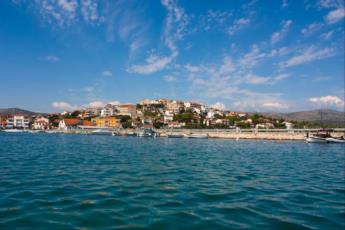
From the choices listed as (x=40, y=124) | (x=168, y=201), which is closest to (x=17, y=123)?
(x=40, y=124)

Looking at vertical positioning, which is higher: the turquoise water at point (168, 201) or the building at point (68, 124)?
the building at point (68, 124)

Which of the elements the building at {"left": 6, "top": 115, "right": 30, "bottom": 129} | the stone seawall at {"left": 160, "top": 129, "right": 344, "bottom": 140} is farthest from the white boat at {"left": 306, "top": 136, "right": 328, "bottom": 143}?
the building at {"left": 6, "top": 115, "right": 30, "bottom": 129}

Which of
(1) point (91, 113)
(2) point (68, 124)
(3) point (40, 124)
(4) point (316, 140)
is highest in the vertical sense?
(1) point (91, 113)

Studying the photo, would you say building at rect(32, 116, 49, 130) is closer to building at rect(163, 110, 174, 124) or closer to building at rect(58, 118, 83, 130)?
building at rect(58, 118, 83, 130)

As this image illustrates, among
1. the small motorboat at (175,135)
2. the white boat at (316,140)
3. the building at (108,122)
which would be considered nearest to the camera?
the white boat at (316,140)

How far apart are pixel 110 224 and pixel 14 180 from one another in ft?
24.9

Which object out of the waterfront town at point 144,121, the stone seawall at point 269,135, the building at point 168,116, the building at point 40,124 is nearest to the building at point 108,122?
the waterfront town at point 144,121

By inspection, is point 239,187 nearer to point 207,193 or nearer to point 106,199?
point 207,193

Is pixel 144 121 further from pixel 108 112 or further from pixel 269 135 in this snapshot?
pixel 269 135

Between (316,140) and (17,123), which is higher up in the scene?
(17,123)

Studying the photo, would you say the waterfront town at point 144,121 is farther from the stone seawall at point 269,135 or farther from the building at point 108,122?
the stone seawall at point 269,135

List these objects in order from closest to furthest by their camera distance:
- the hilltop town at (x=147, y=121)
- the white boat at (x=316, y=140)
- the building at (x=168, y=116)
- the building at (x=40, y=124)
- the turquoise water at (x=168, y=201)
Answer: the turquoise water at (x=168, y=201) → the white boat at (x=316, y=140) → the hilltop town at (x=147, y=121) → the building at (x=40, y=124) → the building at (x=168, y=116)

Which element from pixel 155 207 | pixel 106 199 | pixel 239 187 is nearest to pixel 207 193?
pixel 239 187

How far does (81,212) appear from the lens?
292 inches
